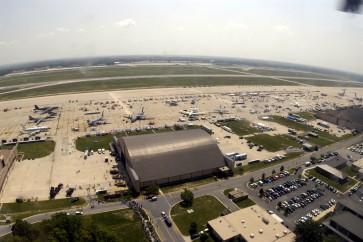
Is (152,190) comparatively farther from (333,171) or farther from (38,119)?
(38,119)

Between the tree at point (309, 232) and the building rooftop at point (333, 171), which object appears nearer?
the tree at point (309, 232)

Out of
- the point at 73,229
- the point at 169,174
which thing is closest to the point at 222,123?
the point at 169,174

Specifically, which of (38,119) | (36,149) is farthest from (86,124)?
(36,149)

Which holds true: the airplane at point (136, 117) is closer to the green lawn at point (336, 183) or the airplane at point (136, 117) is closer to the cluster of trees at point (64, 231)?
the green lawn at point (336, 183)

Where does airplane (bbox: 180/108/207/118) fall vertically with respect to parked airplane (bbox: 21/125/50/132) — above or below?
below

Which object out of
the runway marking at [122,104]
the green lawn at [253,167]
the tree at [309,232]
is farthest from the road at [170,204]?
the runway marking at [122,104]

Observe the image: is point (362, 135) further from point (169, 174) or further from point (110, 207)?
point (110, 207)

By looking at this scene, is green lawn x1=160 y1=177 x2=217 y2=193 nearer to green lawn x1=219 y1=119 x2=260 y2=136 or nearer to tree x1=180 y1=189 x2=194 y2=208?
tree x1=180 y1=189 x2=194 y2=208

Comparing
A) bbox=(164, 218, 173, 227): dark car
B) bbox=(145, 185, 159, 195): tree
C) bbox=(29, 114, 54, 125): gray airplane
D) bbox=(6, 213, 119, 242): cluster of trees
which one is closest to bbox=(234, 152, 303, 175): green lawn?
bbox=(145, 185, 159, 195): tree
